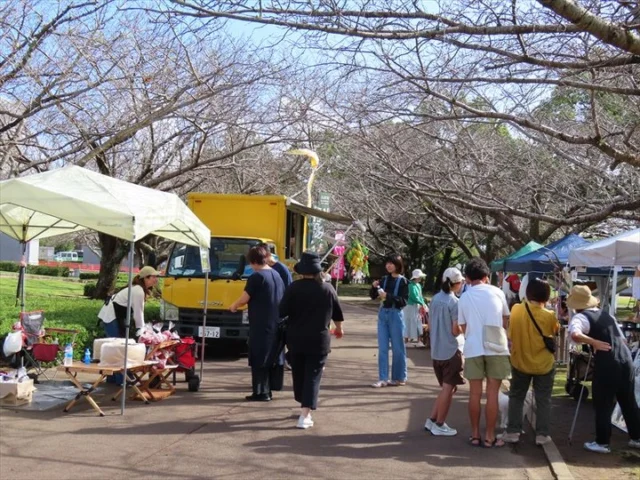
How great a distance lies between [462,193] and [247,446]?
12.8 metres

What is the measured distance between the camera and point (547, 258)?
49.0 ft

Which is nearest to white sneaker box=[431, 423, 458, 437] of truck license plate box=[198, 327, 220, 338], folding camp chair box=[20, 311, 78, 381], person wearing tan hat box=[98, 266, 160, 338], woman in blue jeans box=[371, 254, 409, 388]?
woman in blue jeans box=[371, 254, 409, 388]

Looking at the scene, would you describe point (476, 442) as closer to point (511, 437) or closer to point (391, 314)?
point (511, 437)

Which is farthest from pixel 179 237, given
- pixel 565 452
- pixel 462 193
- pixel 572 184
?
pixel 572 184

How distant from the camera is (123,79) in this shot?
1284cm

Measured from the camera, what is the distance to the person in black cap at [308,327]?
24.3ft

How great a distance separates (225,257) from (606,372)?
7.95m

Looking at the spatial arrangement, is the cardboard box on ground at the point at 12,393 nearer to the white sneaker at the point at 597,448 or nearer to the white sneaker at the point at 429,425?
the white sneaker at the point at 429,425

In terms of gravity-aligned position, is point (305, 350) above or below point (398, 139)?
below

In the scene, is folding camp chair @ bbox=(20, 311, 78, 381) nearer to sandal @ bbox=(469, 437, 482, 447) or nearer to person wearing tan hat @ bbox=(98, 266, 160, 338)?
person wearing tan hat @ bbox=(98, 266, 160, 338)

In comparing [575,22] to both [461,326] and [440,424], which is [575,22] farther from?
[440,424]

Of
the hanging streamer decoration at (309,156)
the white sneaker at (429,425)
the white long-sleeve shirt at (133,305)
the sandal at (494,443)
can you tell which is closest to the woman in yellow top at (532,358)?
the sandal at (494,443)

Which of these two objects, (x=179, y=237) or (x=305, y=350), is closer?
(x=305, y=350)

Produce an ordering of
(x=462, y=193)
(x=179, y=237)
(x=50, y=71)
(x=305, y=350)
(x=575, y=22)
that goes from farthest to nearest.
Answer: (x=462, y=193)
(x=50, y=71)
(x=179, y=237)
(x=305, y=350)
(x=575, y=22)
